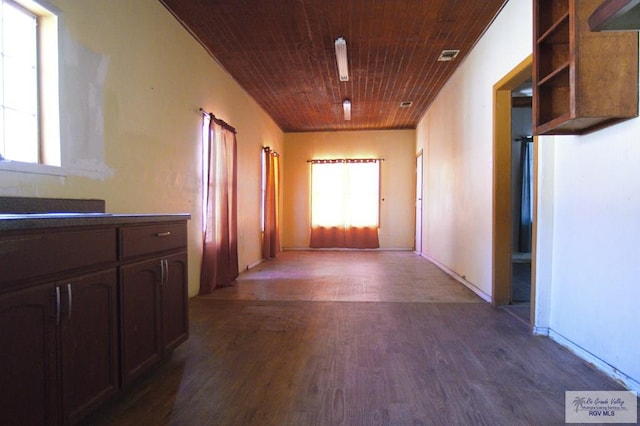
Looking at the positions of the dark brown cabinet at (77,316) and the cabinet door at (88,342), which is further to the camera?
the cabinet door at (88,342)

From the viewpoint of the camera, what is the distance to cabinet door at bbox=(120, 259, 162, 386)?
1.59 meters

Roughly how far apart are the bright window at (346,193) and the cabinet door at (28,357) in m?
6.75

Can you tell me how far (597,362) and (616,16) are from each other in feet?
6.09

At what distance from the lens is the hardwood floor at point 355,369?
1.54 meters

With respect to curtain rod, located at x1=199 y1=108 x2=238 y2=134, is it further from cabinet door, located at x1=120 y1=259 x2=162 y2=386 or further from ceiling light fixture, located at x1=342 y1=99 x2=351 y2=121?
cabinet door, located at x1=120 y1=259 x2=162 y2=386

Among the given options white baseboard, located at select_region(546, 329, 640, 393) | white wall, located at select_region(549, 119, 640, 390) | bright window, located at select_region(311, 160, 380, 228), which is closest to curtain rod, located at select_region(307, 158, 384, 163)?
bright window, located at select_region(311, 160, 380, 228)

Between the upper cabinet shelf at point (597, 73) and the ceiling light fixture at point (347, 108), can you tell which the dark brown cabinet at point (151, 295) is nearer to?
the upper cabinet shelf at point (597, 73)

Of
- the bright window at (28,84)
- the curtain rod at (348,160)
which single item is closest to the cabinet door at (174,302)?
the bright window at (28,84)

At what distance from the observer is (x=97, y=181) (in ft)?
7.14

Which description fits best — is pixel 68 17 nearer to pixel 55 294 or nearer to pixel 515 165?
pixel 55 294

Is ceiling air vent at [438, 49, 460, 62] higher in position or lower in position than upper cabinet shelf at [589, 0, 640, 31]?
higher

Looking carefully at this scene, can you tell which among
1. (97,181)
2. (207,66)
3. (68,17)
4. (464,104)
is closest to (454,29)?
(464,104)

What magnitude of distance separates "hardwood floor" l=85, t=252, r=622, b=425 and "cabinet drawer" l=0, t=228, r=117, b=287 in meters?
0.75

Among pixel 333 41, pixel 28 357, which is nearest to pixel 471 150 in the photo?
pixel 333 41
